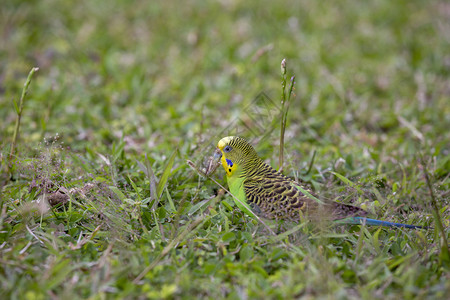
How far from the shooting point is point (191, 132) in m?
4.71

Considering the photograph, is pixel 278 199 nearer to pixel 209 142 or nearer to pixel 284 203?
pixel 284 203

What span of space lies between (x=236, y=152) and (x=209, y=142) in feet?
2.17

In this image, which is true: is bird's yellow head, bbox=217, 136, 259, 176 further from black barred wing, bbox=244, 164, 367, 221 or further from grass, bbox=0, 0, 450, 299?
Result: grass, bbox=0, 0, 450, 299

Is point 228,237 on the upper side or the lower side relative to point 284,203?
lower

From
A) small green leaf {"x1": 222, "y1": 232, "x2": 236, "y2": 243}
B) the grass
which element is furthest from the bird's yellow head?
small green leaf {"x1": 222, "y1": 232, "x2": 236, "y2": 243}

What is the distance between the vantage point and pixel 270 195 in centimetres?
295

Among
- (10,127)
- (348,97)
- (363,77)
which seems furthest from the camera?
(363,77)

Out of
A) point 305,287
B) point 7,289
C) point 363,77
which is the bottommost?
point 305,287

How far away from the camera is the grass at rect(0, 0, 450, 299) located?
2.56 metres

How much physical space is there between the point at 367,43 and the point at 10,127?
5.30 metres

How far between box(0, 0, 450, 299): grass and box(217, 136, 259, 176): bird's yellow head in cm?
33

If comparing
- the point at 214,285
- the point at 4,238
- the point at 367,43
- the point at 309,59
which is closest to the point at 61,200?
the point at 4,238

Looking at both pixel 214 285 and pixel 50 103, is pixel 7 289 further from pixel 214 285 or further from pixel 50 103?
pixel 50 103

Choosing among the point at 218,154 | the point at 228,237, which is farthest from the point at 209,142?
the point at 228,237
